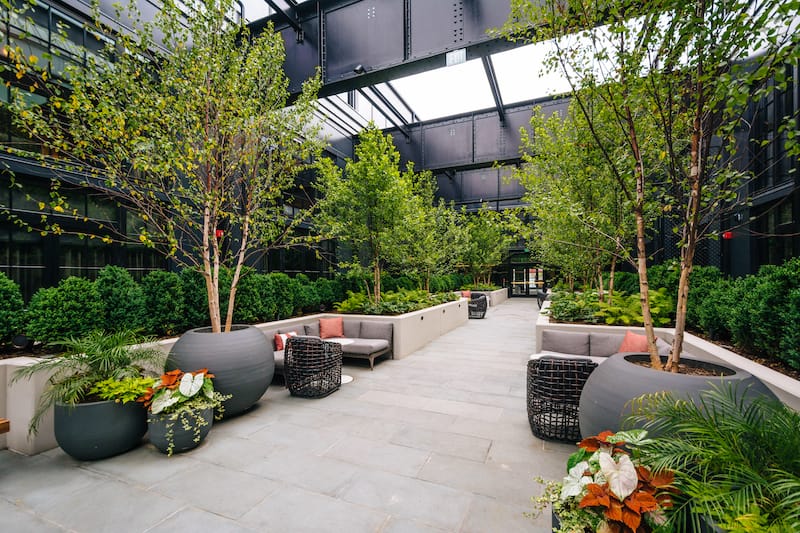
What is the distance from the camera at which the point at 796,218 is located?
5.00 meters

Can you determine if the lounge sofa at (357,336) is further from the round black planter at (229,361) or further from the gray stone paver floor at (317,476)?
the gray stone paver floor at (317,476)

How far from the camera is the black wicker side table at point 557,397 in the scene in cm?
388

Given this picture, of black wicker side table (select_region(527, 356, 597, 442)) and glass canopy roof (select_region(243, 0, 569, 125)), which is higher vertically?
glass canopy roof (select_region(243, 0, 569, 125))

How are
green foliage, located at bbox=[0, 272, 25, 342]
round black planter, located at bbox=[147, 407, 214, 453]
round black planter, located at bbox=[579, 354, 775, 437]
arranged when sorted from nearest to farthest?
round black planter, located at bbox=[579, 354, 775, 437]
round black planter, located at bbox=[147, 407, 214, 453]
green foliage, located at bbox=[0, 272, 25, 342]

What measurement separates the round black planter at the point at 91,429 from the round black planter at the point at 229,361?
0.84 m

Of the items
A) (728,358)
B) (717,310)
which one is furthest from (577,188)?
(728,358)

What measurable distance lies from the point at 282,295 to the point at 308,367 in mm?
2948

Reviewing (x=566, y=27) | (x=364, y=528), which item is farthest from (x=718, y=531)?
(x=566, y=27)

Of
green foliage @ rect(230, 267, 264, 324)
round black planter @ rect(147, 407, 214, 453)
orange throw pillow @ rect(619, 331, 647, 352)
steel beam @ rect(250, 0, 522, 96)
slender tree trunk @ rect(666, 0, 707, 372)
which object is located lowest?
round black planter @ rect(147, 407, 214, 453)

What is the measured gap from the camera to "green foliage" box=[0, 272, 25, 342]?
13.5ft

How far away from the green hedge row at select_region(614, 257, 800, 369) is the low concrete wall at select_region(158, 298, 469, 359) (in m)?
5.16

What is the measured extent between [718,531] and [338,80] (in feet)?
25.9

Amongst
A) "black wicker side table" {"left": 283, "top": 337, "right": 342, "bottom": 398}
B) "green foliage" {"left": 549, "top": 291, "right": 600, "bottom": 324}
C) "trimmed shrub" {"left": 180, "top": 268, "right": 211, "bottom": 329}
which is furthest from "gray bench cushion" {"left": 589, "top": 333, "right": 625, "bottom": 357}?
"trimmed shrub" {"left": 180, "top": 268, "right": 211, "bottom": 329}

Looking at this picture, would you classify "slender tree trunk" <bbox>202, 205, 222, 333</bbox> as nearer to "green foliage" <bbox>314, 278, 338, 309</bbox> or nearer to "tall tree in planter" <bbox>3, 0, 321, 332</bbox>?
"tall tree in planter" <bbox>3, 0, 321, 332</bbox>
